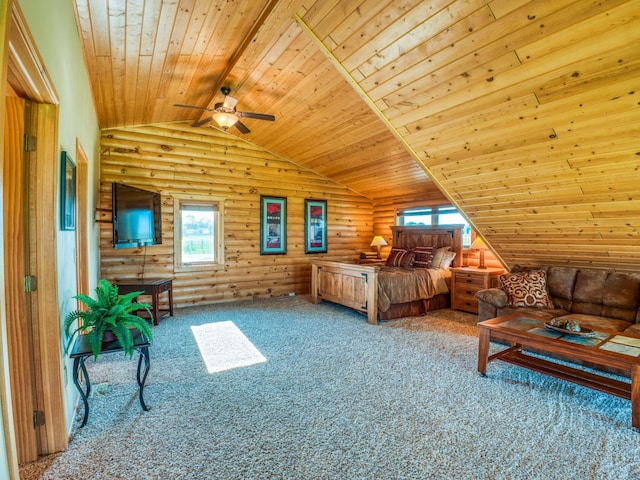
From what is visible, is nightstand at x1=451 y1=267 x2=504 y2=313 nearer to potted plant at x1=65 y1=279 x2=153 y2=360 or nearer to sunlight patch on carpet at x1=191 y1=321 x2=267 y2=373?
sunlight patch on carpet at x1=191 y1=321 x2=267 y2=373

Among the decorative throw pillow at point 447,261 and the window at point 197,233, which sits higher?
the window at point 197,233

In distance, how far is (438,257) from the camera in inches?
228

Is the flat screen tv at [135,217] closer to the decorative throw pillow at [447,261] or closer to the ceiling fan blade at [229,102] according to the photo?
the ceiling fan blade at [229,102]

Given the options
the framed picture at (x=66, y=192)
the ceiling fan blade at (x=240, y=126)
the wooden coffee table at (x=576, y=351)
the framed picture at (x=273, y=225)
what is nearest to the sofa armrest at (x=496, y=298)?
the wooden coffee table at (x=576, y=351)

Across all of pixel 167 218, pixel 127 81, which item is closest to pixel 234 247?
pixel 167 218

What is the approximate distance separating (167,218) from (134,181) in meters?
0.72

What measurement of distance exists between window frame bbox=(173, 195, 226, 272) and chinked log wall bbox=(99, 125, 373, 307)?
7 cm

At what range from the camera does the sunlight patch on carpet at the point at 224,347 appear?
10.9ft

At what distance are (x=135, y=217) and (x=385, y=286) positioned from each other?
345 centimetres

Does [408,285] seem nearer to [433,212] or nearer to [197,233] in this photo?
[433,212]

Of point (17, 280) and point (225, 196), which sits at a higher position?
point (225, 196)

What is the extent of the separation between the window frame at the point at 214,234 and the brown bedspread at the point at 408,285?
281 centimetres

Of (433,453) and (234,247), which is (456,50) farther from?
(234,247)

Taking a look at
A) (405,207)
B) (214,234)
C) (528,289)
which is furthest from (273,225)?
(528,289)
